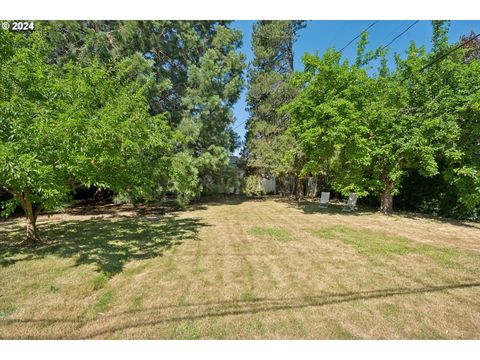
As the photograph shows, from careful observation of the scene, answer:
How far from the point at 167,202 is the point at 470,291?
16.8 m

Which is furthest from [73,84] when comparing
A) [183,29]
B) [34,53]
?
[183,29]

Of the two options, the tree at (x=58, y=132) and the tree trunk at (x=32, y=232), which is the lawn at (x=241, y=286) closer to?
the tree trunk at (x=32, y=232)

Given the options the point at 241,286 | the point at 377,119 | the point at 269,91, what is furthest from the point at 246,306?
the point at 269,91

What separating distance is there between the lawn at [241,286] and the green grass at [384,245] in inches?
1.2

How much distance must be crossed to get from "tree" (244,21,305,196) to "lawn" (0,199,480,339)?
13061 mm

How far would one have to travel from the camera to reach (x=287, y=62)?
24125 mm

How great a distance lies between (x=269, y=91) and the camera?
74.9 ft

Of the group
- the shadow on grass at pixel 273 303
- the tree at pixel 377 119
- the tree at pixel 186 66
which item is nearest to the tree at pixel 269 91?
the tree at pixel 186 66

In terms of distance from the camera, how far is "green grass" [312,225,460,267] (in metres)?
6.39

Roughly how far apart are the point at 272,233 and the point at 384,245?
3428mm

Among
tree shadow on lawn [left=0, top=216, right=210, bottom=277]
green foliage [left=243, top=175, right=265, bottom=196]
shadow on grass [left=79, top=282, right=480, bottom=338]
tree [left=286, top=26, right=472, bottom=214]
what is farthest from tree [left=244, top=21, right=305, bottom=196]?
shadow on grass [left=79, top=282, right=480, bottom=338]

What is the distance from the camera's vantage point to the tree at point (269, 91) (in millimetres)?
21141

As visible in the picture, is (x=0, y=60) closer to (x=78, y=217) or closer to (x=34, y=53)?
(x=34, y=53)

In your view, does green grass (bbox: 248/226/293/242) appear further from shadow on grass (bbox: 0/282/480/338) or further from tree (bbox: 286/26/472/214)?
tree (bbox: 286/26/472/214)
